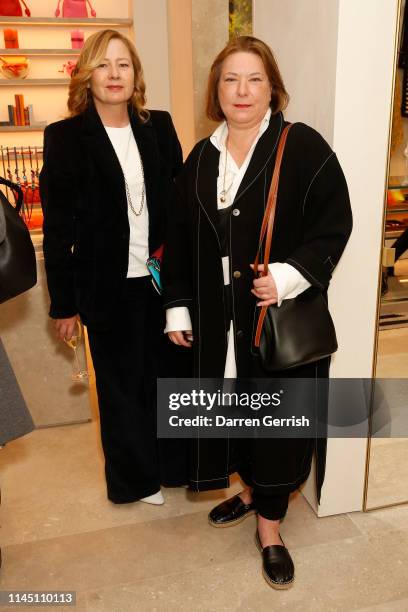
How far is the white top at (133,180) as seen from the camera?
74.0 inches

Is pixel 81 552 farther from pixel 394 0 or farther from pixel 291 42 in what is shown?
pixel 394 0

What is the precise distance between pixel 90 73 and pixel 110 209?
0.41m

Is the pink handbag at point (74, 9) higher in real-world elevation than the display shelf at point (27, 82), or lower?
higher

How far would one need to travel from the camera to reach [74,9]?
4645 millimetres

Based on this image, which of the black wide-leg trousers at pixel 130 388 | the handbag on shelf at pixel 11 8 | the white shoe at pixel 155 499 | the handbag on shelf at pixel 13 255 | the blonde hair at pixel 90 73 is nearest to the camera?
the handbag on shelf at pixel 13 255

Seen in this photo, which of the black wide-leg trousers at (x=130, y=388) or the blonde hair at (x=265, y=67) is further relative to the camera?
the black wide-leg trousers at (x=130, y=388)

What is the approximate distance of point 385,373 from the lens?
6.55 feet

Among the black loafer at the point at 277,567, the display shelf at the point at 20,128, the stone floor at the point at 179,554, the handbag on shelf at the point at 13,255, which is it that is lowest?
the stone floor at the point at 179,554

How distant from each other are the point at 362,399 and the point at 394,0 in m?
1.25

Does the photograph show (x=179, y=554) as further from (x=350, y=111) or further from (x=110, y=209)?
(x=350, y=111)

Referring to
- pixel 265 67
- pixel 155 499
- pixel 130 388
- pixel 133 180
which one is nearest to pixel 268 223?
pixel 265 67

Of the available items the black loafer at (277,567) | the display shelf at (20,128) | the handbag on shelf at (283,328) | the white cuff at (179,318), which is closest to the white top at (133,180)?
the white cuff at (179,318)

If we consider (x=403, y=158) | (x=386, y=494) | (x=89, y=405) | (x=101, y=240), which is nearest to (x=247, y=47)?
(x=403, y=158)

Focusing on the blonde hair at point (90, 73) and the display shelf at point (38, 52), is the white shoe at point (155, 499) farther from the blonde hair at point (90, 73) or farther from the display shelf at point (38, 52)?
the display shelf at point (38, 52)
